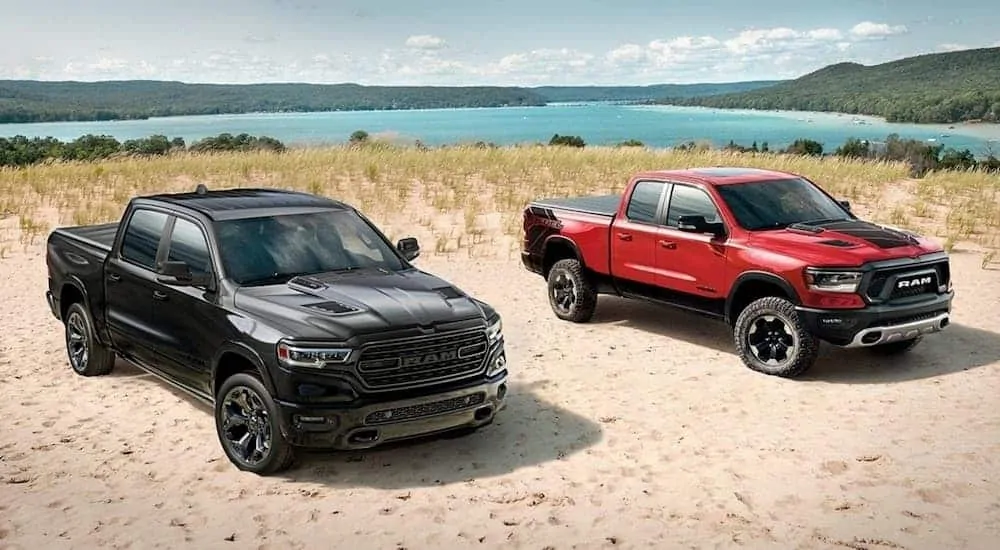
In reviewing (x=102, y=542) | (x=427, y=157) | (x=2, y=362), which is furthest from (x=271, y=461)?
(x=427, y=157)

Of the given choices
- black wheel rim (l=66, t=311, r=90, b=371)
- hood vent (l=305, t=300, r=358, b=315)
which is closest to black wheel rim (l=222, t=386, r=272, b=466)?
hood vent (l=305, t=300, r=358, b=315)

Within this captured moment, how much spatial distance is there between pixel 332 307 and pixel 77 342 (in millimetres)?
3983

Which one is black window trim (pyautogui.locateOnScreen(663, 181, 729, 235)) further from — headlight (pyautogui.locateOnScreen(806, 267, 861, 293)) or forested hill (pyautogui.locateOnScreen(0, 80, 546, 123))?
forested hill (pyautogui.locateOnScreen(0, 80, 546, 123))

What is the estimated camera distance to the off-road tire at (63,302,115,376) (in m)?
9.34

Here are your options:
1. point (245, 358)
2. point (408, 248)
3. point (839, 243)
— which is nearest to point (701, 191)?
point (839, 243)

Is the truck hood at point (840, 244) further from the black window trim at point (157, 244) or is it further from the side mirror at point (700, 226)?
the black window trim at point (157, 244)

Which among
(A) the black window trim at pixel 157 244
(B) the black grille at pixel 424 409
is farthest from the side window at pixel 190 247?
(B) the black grille at pixel 424 409

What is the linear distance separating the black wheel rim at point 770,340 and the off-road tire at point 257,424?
15.6 feet

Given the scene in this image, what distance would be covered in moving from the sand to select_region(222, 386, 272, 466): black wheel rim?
0.18 metres

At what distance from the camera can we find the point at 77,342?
382 inches

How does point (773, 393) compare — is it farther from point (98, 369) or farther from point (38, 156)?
point (38, 156)

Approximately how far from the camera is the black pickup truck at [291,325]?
21.8 feet

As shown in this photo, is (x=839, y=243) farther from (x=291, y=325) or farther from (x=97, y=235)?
(x=97, y=235)

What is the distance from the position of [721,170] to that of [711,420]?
412cm
